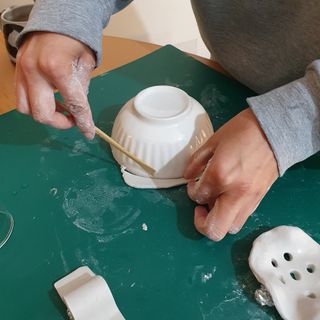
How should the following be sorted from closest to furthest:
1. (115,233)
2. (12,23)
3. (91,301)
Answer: (91,301) → (115,233) → (12,23)

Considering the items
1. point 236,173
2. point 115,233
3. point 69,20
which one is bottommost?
point 115,233

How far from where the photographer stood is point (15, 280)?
20.9 inches

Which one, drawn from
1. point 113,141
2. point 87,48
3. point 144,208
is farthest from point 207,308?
point 87,48

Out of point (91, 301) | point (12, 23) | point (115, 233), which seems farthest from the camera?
point (12, 23)

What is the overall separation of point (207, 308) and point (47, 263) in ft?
0.71

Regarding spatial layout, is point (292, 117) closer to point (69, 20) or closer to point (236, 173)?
point (236, 173)

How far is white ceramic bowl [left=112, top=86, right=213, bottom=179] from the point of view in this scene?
24.4 inches

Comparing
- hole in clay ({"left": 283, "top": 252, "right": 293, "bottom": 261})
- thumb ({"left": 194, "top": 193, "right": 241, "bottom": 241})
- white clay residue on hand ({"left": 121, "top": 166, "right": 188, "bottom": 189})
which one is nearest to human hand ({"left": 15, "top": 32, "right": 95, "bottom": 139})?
white clay residue on hand ({"left": 121, "top": 166, "right": 188, "bottom": 189})

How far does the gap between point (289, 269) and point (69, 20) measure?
0.44 metres

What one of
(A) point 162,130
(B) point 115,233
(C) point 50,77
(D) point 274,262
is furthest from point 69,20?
(D) point 274,262

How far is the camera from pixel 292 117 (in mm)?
502

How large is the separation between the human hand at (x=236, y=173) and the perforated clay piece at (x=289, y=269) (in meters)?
0.05

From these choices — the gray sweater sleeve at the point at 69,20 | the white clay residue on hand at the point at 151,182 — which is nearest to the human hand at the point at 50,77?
the gray sweater sleeve at the point at 69,20

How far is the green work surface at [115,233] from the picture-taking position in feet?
1.65
